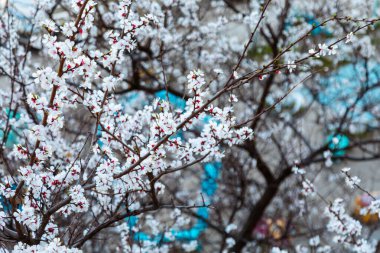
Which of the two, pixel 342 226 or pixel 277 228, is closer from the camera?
pixel 342 226

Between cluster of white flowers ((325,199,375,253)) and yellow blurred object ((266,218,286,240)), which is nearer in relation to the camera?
cluster of white flowers ((325,199,375,253))

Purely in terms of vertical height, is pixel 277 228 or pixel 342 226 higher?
pixel 277 228

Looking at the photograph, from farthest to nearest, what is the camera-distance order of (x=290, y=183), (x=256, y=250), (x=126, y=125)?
(x=290, y=183) → (x=256, y=250) → (x=126, y=125)

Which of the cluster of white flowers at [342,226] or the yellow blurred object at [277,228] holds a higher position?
the yellow blurred object at [277,228]

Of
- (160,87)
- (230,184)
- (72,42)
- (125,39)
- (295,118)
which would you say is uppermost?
(295,118)

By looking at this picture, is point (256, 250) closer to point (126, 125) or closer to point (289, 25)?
point (289, 25)

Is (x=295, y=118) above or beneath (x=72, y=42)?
above

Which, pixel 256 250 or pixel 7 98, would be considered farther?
pixel 256 250

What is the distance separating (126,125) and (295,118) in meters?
6.29

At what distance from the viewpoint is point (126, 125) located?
407 centimetres

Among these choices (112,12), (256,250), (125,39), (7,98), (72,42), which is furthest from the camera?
(256,250)

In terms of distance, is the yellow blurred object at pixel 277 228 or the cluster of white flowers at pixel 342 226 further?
the yellow blurred object at pixel 277 228

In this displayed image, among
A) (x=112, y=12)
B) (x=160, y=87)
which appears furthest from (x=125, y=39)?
(x=160, y=87)

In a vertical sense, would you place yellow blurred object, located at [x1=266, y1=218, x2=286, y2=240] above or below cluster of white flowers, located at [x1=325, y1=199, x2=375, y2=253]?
above
